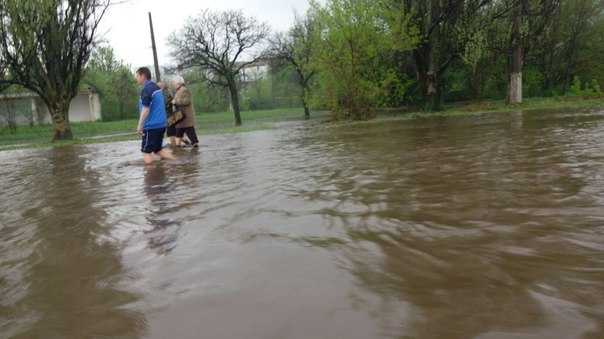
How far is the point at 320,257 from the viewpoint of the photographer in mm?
2682

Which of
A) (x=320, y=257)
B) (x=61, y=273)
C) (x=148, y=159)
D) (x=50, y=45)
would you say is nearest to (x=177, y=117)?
(x=148, y=159)

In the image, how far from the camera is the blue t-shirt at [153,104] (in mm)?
8023

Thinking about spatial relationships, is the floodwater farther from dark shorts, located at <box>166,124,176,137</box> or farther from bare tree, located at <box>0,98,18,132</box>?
bare tree, located at <box>0,98,18,132</box>

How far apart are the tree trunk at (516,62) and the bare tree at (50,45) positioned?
21.5 m

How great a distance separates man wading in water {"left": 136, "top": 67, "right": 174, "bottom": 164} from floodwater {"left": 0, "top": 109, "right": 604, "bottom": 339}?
2737 mm

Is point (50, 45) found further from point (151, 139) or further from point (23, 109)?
point (23, 109)

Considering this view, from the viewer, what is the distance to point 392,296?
6.94 feet

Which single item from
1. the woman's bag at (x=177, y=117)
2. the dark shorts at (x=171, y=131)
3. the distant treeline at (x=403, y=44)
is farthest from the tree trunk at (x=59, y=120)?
the woman's bag at (x=177, y=117)

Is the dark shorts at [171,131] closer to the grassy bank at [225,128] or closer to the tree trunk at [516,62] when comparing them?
the grassy bank at [225,128]

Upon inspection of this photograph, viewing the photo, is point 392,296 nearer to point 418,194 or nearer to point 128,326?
point 128,326

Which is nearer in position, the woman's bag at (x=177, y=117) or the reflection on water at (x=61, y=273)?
the reflection on water at (x=61, y=273)

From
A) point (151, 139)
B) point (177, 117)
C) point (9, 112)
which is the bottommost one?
point (151, 139)

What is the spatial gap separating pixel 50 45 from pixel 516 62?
79.2 feet

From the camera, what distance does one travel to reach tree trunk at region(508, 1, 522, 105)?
24.2 meters
